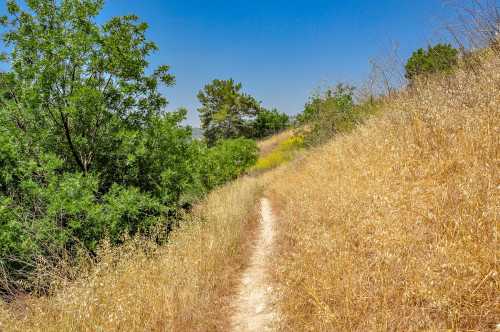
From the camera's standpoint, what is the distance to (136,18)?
8.10m

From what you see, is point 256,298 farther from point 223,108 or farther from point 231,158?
point 223,108

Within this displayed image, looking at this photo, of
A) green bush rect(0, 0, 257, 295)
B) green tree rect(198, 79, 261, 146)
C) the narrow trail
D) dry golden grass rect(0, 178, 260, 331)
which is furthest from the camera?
green tree rect(198, 79, 261, 146)

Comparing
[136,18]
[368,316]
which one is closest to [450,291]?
[368,316]

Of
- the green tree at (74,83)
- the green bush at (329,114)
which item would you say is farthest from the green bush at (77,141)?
the green bush at (329,114)

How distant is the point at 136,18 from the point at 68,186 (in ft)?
15.3

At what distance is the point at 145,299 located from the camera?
388 centimetres

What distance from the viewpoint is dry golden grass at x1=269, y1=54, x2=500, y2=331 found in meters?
2.67

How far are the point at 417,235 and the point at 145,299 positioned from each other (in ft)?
10.6

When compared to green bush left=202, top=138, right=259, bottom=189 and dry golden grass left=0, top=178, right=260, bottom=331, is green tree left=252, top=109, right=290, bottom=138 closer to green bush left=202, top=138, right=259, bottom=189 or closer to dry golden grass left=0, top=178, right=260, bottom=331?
green bush left=202, top=138, right=259, bottom=189

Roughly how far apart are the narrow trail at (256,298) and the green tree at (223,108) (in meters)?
46.4

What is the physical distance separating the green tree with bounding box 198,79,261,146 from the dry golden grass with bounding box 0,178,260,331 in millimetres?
47499

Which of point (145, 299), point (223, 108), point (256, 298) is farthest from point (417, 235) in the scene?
point (223, 108)

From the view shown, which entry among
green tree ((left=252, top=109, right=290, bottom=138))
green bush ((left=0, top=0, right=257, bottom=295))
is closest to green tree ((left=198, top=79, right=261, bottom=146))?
green tree ((left=252, top=109, right=290, bottom=138))

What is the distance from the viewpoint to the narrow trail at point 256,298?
12.7 feet
